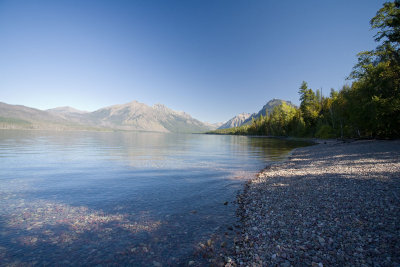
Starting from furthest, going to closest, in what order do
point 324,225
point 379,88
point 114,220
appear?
point 379,88
point 114,220
point 324,225

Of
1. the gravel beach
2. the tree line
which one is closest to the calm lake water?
the gravel beach

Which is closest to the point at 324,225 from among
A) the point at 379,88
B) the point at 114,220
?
the point at 114,220

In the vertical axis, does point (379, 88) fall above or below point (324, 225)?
above

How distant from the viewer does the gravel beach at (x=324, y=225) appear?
5440 millimetres

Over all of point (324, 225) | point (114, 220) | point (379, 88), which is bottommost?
point (114, 220)

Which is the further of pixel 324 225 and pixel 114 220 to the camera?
pixel 114 220

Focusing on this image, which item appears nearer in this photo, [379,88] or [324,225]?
[324,225]

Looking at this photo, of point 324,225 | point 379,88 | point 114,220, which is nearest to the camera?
point 324,225

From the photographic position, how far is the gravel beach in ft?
17.8

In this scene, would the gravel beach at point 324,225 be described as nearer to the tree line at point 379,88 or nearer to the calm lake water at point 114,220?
the calm lake water at point 114,220

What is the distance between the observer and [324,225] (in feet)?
23.8

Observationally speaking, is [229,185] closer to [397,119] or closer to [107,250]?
[107,250]

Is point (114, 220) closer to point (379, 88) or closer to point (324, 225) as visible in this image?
point (324, 225)

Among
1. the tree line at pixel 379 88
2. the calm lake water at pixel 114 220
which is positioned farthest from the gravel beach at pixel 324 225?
the tree line at pixel 379 88
